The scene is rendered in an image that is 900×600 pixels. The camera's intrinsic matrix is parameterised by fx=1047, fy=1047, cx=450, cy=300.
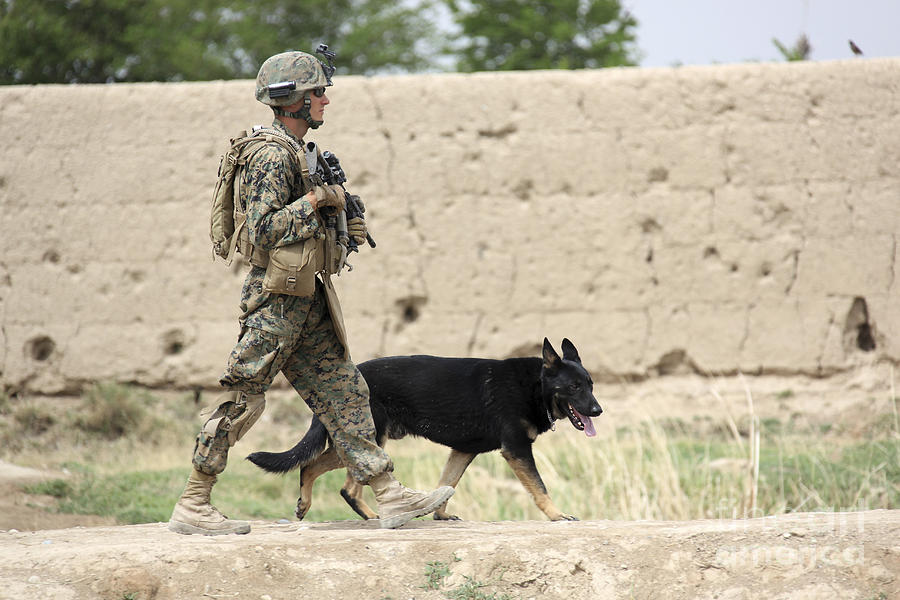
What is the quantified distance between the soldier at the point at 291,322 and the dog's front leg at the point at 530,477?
1.67 feet

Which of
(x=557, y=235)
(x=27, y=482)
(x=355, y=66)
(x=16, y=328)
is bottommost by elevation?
(x=27, y=482)

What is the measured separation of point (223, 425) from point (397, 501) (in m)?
0.82

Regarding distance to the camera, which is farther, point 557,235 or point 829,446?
point 557,235

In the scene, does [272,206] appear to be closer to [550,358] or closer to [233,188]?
[233,188]

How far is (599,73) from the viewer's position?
9031 mm

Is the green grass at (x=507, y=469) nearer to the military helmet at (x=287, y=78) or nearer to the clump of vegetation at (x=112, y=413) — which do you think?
the clump of vegetation at (x=112, y=413)

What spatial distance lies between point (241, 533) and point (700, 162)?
575 centimetres

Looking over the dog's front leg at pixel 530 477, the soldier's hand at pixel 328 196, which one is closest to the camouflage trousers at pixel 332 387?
the soldier's hand at pixel 328 196

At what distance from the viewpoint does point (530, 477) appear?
15.9 feet

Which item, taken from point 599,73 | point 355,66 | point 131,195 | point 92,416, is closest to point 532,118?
point 599,73

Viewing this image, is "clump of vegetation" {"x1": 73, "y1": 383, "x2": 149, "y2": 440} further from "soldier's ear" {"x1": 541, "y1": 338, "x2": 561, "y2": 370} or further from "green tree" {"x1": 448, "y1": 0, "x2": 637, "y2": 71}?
"green tree" {"x1": 448, "y1": 0, "x2": 637, "y2": 71}

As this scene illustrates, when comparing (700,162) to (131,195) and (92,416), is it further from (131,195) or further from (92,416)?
(92,416)

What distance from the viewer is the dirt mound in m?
3.89

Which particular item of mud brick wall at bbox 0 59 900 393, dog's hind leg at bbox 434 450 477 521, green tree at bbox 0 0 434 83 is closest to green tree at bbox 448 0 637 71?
green tree at bbox 0 0 434 83
